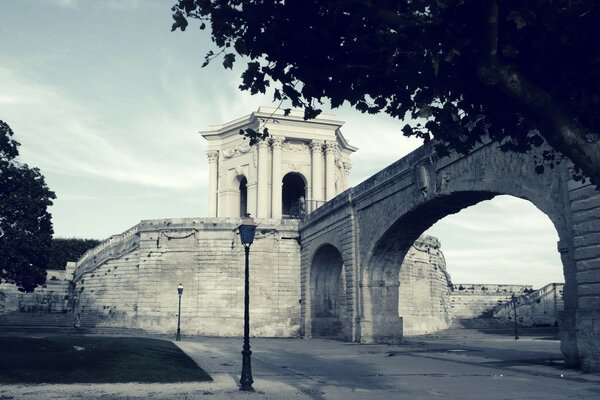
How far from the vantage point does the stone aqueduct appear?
46.5 feet

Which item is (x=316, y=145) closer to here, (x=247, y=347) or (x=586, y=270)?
(x=586, y=270)

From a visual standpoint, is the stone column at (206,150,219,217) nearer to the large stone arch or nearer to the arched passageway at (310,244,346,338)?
the arched passageway at (310,244,346,338)

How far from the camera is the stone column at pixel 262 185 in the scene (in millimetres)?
44500

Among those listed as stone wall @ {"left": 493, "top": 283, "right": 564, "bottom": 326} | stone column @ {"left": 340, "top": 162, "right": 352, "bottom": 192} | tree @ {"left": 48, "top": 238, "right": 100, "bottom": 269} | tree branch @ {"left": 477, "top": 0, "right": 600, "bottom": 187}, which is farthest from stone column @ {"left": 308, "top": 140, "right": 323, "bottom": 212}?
tree branch @ {"left": 477, "top": 0, "right": 600, "bottom": 187}

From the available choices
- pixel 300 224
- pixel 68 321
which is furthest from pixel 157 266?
pixel 300 224

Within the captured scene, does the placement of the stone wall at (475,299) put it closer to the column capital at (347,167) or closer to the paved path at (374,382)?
the column capital at (347,167)

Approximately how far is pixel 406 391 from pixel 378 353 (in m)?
9.92

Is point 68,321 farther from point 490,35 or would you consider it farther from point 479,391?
point 490,35

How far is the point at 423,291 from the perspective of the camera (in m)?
40.8

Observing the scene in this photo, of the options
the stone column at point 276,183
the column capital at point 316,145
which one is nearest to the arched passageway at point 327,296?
the stone column at point 276,183

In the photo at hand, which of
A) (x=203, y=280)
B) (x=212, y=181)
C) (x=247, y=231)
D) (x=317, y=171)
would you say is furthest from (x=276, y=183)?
(x=247, y=231)

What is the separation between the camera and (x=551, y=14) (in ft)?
18.9

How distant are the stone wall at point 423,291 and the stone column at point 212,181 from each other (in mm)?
17940

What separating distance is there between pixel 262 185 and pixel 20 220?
18.4 metres
